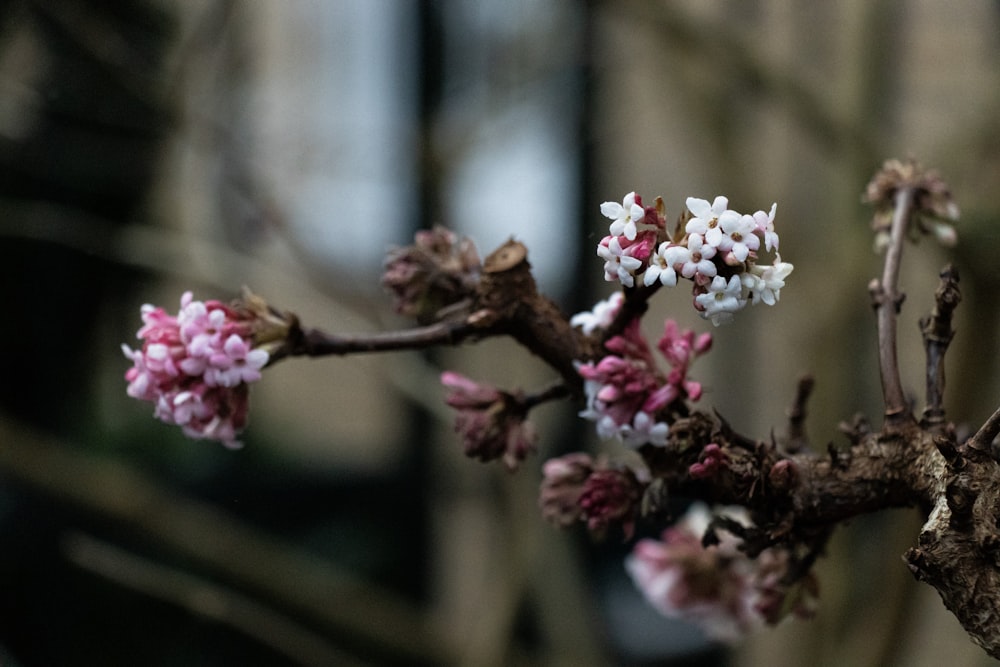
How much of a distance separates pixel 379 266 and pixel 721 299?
1.29 m

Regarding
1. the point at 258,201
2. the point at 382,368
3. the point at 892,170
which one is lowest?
the point at 892,170

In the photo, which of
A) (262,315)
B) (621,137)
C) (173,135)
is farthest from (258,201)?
(262,315)

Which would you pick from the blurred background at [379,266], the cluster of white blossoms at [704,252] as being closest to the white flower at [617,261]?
the cluster of white blossoms at [704,252]

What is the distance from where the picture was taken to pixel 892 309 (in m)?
0.41

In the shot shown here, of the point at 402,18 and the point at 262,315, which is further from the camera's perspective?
the point at 402,18

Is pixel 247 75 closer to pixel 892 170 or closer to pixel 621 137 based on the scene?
pixel 621 137

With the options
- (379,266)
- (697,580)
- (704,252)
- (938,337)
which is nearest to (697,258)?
(704,252)

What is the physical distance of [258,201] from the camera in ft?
4.49

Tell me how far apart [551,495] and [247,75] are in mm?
1376

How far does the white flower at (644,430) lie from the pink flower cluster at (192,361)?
5.6 inches

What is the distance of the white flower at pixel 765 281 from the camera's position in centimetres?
31

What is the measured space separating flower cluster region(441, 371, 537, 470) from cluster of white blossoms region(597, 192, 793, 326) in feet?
0.39

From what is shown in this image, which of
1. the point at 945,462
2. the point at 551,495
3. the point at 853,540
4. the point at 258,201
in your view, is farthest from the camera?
the point at 258,201

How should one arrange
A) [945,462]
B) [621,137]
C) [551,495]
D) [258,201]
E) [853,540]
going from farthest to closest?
[621,137] → [258,201] → [853,540] → [551,495] → [945,462]
